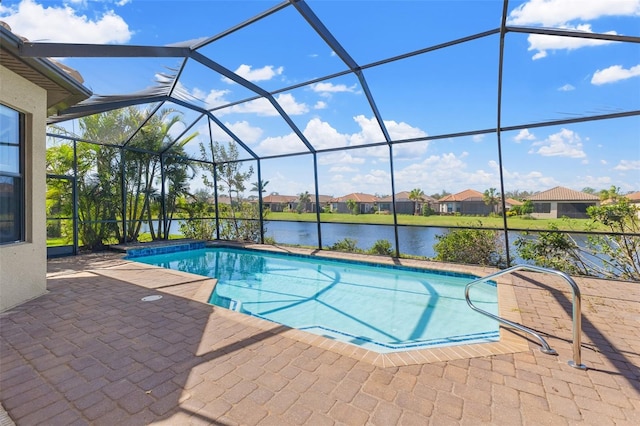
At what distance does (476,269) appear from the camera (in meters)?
6.64

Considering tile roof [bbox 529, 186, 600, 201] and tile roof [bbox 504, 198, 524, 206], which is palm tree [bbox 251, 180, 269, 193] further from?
tile roof [bbox 529, 186, 600, 201]

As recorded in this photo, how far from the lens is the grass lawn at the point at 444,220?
6426 mm

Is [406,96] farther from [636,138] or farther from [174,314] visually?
[174,314]

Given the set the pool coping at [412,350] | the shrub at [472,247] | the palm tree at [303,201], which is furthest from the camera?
the palm tree at [303,201]

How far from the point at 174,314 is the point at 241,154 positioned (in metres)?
7.76

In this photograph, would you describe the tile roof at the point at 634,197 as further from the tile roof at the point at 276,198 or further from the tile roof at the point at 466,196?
the tile roof at the point at 276,198

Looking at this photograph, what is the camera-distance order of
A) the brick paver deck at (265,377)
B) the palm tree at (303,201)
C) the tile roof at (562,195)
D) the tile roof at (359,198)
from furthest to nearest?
the palm tree at (303,201), the tile roof at (359,198), the tile roof at (562,195), the brick paver deck at (265,377)

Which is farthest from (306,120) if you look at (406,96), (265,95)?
(406,96)

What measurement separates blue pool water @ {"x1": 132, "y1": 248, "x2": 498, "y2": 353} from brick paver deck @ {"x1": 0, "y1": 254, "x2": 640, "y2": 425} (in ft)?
3.80

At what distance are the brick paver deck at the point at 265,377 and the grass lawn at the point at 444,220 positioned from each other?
2.84 metres

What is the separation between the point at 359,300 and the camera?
579cm

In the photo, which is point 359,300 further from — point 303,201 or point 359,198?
point 303,201

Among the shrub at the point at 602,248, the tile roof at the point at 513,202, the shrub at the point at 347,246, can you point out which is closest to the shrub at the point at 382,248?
the shrub at the point at 347,246

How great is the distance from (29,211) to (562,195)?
9.71m
